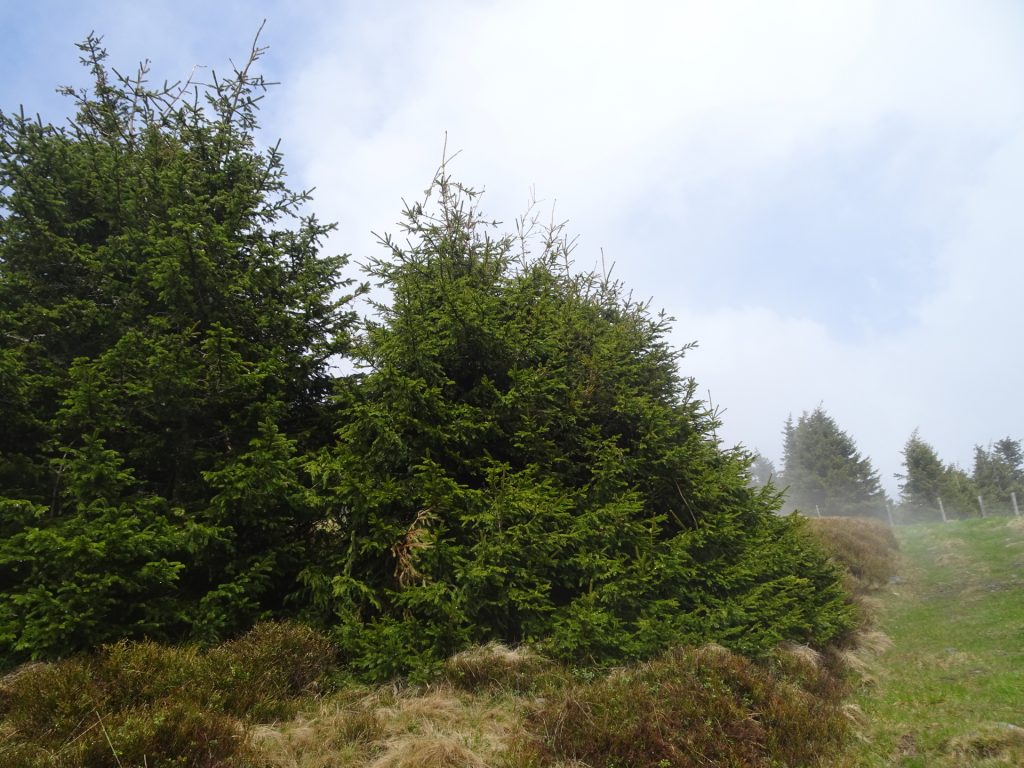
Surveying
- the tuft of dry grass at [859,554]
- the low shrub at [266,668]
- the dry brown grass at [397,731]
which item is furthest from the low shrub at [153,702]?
the tuft of dry grass at [859,554]

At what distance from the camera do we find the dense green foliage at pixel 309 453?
20.5ft

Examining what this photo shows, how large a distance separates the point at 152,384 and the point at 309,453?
214cm

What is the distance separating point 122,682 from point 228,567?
1839mm

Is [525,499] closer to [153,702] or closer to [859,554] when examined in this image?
[153,702]

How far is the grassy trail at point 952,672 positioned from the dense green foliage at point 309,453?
1.33 metres

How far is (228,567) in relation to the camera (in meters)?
6.66

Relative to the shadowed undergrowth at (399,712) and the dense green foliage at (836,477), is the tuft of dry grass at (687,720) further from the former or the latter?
the dense green foliage at (836,477)

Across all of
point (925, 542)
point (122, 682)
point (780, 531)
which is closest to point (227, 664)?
point (122, 682)

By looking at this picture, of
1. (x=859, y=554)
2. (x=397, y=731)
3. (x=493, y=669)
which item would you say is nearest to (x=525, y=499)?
(x=493, y=669)

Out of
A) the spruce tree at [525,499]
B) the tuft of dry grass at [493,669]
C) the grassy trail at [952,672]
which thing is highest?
the spruce tree at [525,499]

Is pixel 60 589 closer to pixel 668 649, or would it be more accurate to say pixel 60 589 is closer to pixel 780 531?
pixel 668 649

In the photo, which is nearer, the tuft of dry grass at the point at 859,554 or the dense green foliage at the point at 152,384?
the dense green foliage at the point at 152,384

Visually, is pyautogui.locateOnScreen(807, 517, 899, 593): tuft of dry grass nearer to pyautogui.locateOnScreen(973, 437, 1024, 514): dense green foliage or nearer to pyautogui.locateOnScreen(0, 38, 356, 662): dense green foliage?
pyautogui.locateOnScreen(0, 38, 356, 662): dense green foliage

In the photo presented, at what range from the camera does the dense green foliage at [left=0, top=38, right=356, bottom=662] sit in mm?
5820
